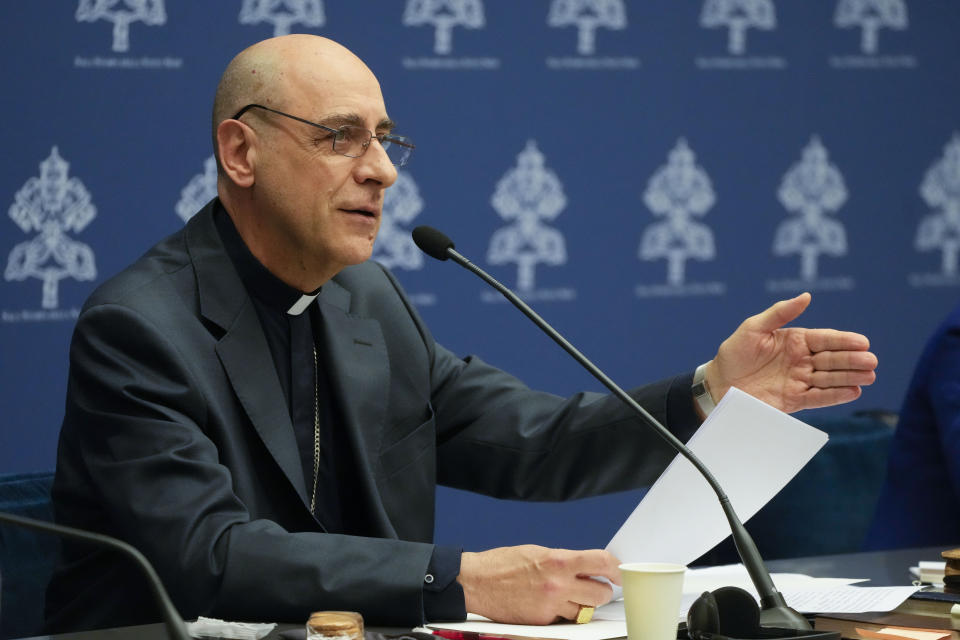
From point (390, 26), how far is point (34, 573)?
1.75m

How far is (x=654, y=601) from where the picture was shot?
1249mm

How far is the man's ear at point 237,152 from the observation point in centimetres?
195

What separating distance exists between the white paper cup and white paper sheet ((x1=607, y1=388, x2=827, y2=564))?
216 millimetres

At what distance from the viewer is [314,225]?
6.29ft

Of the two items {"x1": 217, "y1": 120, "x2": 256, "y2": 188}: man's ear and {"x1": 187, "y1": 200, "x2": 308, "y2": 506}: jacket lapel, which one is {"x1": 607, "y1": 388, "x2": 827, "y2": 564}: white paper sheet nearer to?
{"x1": 187, "y1": 200, "x2": 308, "y2": 506}: jacket lapel

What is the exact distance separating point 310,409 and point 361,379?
96 mm

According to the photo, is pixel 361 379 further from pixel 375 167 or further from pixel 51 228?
pixel 51 228

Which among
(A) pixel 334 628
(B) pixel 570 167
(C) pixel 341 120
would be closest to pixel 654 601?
(A) pixel 334 628

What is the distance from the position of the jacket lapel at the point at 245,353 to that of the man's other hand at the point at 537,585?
1.23 ft

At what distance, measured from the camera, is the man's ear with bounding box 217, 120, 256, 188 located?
1.95 meters

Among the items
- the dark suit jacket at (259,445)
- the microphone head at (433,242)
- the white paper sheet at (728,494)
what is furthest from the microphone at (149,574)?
the microphone head at (433,242)

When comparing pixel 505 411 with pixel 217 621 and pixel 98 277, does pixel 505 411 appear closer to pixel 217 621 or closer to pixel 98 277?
pixel 217 621

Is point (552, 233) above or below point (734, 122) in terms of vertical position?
below

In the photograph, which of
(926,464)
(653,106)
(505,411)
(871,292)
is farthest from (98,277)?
(871,292)
